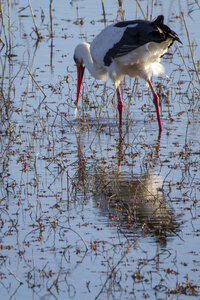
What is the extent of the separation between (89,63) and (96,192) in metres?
3.51

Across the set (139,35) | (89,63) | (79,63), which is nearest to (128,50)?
(139,35)

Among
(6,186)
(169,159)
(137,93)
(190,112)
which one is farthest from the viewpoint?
(137,93)

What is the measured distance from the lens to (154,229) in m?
5.69

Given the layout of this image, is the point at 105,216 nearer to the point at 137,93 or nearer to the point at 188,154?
the point at 188,154

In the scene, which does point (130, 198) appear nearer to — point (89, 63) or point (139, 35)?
point (139, 35)

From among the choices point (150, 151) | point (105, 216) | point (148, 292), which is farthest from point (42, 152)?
point (148, 292)

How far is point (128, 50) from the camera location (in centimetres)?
863

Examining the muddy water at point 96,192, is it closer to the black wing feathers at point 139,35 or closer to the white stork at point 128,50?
the white stork at point 128,50

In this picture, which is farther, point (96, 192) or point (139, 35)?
point (139, 35)

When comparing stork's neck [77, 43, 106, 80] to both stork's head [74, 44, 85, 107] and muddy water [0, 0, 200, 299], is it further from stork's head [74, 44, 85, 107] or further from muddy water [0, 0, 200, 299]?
muddy water [0, 0, 200, 299]

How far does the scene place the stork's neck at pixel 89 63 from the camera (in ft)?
31.6

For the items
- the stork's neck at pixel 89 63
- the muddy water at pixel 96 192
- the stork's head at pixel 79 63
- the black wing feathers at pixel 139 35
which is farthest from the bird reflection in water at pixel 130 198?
the stork's head at pixel 79 63

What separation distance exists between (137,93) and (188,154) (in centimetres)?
280

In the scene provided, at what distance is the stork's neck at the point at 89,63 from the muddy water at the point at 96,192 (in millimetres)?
393
